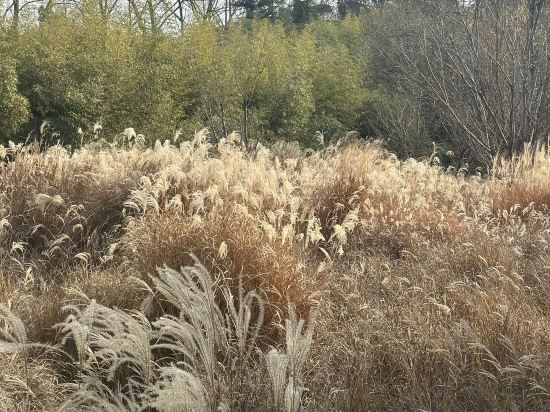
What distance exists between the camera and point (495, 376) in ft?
8.66

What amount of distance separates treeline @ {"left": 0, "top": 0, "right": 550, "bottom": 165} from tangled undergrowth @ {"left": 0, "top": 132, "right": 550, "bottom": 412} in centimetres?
680

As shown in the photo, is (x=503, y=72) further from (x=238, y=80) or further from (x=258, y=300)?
(x=238, y=80)

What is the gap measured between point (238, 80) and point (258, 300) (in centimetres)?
1824

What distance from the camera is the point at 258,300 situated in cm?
303

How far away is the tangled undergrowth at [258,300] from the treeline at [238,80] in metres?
6.80

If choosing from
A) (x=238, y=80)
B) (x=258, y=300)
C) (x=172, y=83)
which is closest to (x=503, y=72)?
(x=258, y=300)

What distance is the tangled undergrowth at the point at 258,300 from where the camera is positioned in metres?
2.26

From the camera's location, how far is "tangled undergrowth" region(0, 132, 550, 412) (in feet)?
7.40

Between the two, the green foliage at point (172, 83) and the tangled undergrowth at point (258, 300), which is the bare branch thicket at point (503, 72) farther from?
the green foliage at point (172, 83)

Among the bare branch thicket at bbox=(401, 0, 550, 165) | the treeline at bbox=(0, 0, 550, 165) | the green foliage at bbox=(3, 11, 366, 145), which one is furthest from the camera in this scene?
the green foliage at bbox=(3, 11, 366, 145)

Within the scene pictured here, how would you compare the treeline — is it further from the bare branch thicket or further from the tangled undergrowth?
the tangled undergrowth

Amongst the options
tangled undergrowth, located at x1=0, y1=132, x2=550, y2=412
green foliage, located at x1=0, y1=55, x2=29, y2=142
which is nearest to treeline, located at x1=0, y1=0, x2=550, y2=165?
green foliage, located at x1=0, y1=55, x2=29, y2=142

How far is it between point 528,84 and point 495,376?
8.43 m

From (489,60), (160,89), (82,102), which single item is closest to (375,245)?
(489,60)
